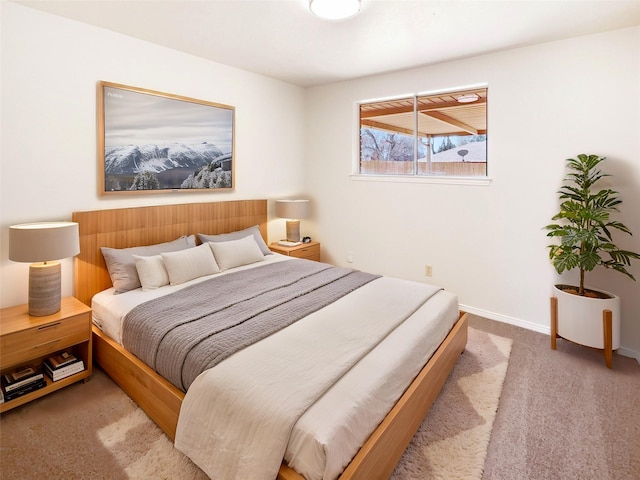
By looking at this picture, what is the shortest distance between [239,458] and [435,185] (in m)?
3.21

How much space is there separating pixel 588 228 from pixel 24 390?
412cm

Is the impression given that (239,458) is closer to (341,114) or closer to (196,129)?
(196,129)

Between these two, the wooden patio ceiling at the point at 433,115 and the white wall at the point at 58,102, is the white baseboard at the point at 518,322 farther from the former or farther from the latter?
the white wall at the point at 58,102

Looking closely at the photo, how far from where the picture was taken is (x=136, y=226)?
10.4 feet

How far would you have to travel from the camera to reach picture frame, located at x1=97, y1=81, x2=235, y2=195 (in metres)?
2.97

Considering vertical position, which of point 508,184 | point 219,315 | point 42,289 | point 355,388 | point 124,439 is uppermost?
point 508,184

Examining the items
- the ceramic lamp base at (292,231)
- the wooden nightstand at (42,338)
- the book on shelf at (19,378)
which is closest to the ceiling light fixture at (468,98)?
the ceramic lamp base at (292,231)

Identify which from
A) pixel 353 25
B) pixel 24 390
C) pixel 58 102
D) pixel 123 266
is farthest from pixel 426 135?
pixel 24 390

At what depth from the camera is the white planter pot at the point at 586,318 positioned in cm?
265

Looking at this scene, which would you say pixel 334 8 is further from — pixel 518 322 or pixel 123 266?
pixel 518 322

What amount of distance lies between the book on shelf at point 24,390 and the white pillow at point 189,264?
1.03 m

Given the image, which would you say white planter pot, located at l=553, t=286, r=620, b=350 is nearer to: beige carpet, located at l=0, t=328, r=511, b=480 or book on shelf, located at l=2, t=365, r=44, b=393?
beige carpet, located at l=0, t=328, r=511, b=480

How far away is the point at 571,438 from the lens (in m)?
1.99

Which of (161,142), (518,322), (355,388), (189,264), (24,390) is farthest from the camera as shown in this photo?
(518,322)
